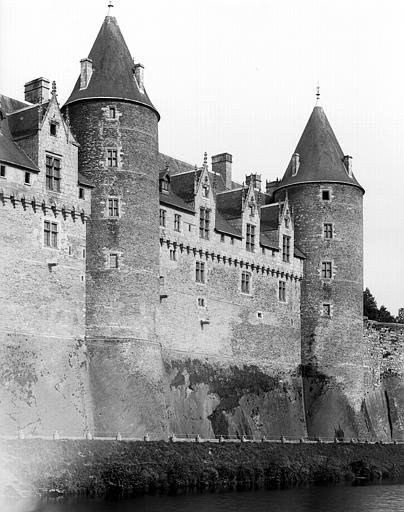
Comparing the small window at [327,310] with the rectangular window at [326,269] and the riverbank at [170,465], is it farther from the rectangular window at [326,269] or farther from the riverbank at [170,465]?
the riverbank at [170,465]

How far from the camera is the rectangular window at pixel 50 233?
48812mm

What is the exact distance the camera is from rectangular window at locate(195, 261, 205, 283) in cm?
5862

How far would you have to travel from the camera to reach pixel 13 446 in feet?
136

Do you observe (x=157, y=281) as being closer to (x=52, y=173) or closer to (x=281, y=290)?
(x=52, y=173)

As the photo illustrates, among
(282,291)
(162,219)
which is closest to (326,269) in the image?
(282,291)

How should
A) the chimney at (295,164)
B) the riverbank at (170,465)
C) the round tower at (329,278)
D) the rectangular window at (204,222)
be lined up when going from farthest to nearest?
the chimney at (295,164), the round tower at (329,278), the rectangular window at (204,222), the riverbank at (170,465)

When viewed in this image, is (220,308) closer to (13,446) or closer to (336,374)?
(336,374)

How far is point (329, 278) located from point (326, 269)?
0.63m

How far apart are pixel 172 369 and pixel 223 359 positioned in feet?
16.7

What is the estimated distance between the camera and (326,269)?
66.0 m

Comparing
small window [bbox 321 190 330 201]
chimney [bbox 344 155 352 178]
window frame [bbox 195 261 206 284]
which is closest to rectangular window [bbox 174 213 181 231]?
window frame [bbox 195 261 206 284]

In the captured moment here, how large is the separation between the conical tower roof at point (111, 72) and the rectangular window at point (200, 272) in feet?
30.4

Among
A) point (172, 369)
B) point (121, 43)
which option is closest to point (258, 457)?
point (172, 369)

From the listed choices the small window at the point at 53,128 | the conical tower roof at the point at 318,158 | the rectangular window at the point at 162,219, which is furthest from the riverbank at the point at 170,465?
the conical tower roof at the point at 318,158
